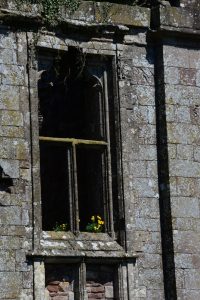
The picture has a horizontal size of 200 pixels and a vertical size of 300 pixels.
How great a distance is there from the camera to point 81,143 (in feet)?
54.1

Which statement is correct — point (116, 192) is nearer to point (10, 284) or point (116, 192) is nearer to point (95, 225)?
point (95, 225)

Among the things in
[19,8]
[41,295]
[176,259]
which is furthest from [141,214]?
[19,8]

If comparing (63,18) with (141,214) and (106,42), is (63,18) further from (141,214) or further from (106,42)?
(141,214)

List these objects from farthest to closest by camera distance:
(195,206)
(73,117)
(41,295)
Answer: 1. (73,117)
2. (195,206)
3. (41,295)

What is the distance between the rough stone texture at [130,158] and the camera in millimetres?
15594

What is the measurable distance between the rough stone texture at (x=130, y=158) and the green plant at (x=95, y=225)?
0.67 ft

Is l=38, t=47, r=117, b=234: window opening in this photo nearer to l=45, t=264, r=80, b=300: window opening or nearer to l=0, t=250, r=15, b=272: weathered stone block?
l=45, t=264, r=80, b=300: window opening

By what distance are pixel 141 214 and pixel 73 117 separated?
7.02 feet

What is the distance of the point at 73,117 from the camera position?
58.6 ft

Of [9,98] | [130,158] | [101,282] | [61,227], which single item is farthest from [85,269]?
Answer: [9,98]

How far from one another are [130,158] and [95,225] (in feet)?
3.14

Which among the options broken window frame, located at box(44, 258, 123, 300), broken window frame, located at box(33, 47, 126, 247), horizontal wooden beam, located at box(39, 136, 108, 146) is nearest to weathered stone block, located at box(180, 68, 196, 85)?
broken window frame, located at box(33, 47, 126, 247)

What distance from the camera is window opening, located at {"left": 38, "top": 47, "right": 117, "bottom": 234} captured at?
16344 millimetres

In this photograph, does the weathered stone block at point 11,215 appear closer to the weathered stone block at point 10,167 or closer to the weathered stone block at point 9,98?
the weathered stone block at point 10,167
